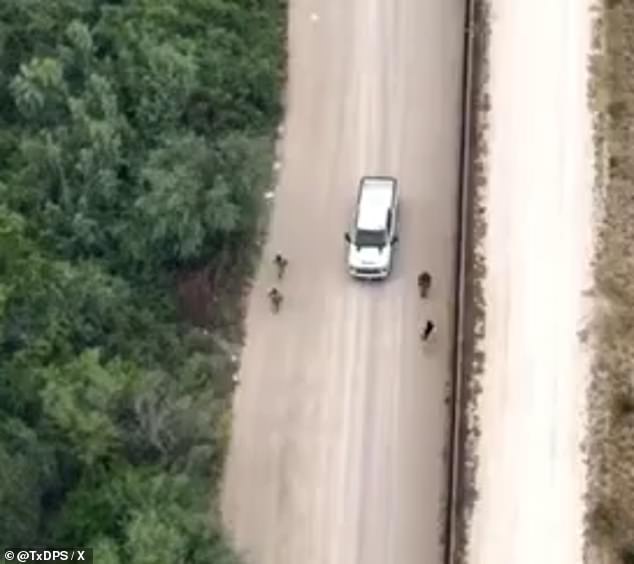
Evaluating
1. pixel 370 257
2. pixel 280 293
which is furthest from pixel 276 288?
pixel 370 257

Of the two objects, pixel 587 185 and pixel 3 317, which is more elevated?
pixel 587 185

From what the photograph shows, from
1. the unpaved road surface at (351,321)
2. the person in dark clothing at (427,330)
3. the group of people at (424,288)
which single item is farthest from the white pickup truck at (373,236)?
the person in dark clothing at (427,330)

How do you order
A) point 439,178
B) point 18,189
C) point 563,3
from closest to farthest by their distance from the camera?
point 18,189 → point 439,178 → point 563,3

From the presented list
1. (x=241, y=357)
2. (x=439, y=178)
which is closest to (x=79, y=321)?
(x=241, y=357)

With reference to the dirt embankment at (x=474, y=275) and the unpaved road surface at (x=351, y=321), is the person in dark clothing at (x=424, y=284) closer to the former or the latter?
the unpaved road surface at (x=351, y=321)

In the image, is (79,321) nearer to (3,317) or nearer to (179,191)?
(3,317)

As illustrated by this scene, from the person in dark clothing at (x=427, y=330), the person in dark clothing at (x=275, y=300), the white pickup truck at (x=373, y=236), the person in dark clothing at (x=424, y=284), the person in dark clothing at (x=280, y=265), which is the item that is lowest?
the person in dark clothing at (x=427, y=330)

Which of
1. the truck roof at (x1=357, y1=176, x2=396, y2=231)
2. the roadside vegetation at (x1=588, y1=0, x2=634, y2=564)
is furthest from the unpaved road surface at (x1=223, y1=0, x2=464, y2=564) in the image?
the roadside vegetation at (x1=588, y1=0, x2=634, y2=564)
